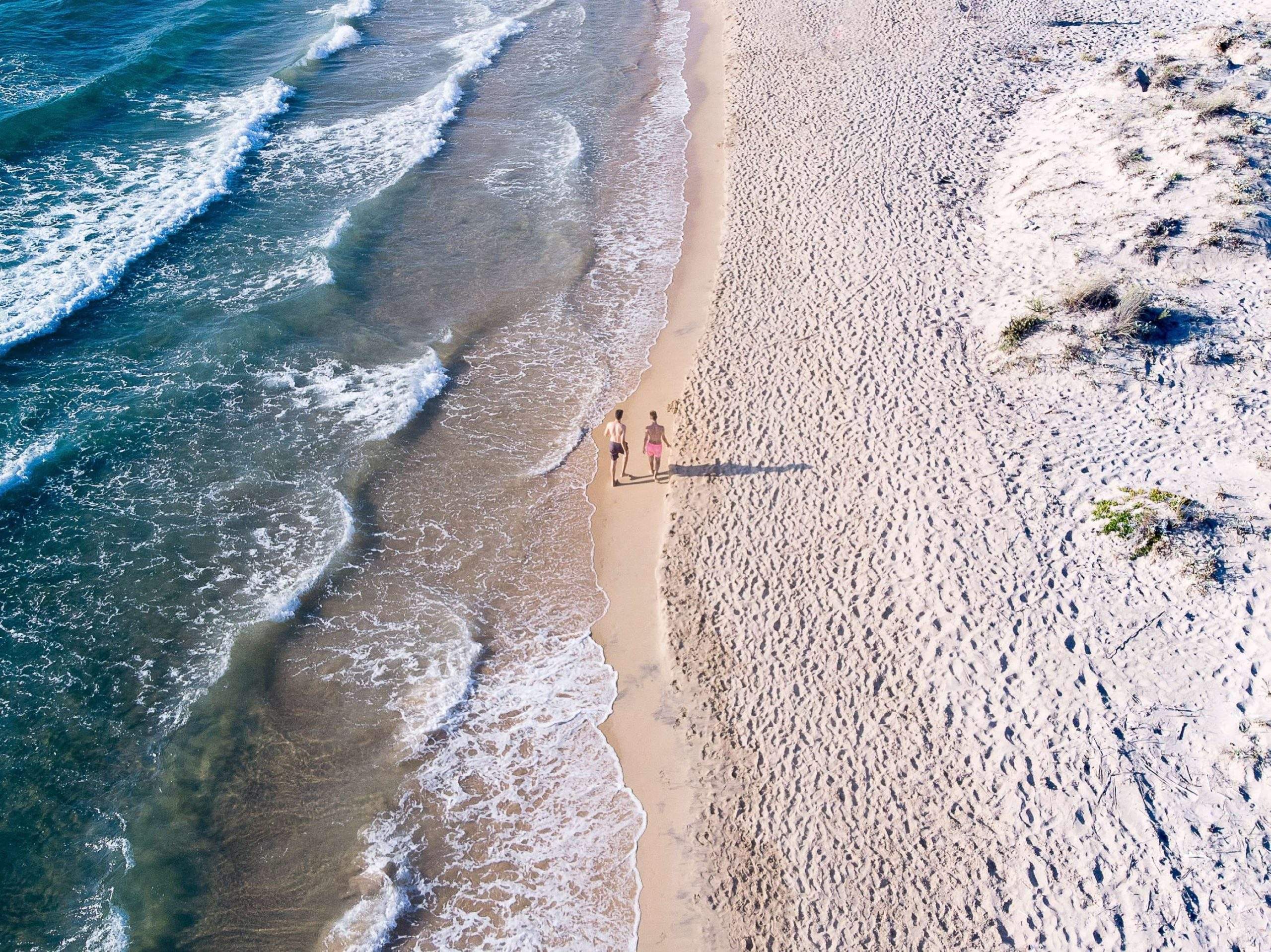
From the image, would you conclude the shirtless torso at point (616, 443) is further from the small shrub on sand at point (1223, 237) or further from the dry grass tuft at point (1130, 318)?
the small shrub on sand at point (1223, 237)

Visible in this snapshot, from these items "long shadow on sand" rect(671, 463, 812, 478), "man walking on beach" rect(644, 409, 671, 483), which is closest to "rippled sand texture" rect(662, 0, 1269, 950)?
"long shadow on sand" rect(671, 463, 812, 478)

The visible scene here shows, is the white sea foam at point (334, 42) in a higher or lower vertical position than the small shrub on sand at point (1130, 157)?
higher

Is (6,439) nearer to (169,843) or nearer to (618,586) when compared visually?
(169,843)

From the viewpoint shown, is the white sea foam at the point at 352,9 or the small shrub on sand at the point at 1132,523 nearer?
the small shrub on sand at the point at 1132,523

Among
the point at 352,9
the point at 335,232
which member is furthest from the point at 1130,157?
the point at 352,9

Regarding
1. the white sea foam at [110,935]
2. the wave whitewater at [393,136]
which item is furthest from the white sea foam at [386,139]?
the white sea foam at [110,935]

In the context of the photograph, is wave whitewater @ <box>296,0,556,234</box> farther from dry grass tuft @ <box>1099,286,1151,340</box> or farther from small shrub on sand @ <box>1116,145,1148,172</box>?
small shrub on sand @ <box>1116,145,1148,172</box>

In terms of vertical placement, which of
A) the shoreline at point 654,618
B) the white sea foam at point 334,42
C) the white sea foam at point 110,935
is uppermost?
the white sea foam at point 334,42
